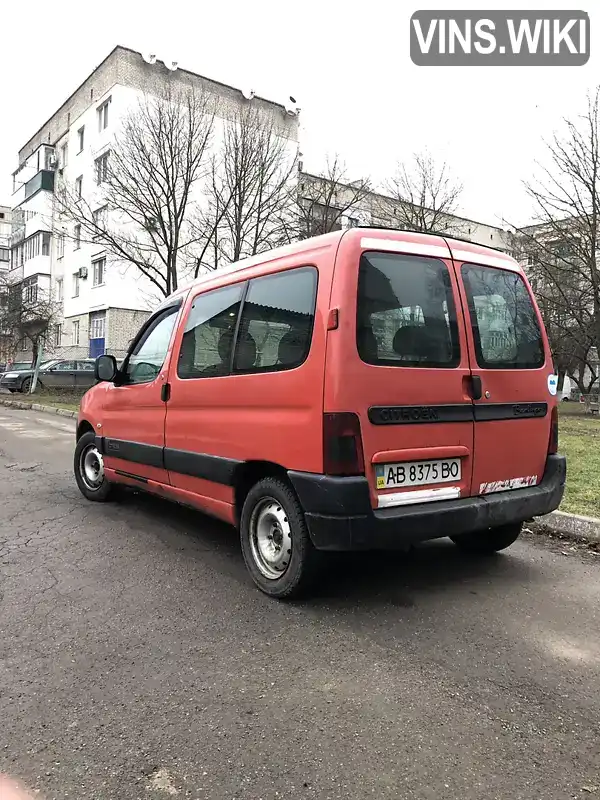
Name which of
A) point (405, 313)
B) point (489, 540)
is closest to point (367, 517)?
point (405, 313)

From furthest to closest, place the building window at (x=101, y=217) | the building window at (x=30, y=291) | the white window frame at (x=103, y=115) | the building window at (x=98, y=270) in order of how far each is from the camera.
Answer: the building window at (x=30, y=291) → the building window at (x=98, y=270) → the white window frame at (x=103, y=115) → the building window at (x=101, y=217)

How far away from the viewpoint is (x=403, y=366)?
10.8ft

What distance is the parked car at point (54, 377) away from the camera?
26.0m

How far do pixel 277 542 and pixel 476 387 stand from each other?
1.53 meters

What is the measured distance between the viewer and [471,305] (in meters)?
3.63

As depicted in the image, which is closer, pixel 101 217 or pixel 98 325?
pixel 101 217

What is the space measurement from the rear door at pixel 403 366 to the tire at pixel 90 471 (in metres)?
3.59

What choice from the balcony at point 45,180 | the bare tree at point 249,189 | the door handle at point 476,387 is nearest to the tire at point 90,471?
the door handle at point 476,387

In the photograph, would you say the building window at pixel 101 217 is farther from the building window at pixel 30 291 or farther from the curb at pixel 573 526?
the curb at pixel 573 526

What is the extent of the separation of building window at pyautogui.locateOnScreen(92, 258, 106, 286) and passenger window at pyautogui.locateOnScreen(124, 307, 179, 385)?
92.1ft

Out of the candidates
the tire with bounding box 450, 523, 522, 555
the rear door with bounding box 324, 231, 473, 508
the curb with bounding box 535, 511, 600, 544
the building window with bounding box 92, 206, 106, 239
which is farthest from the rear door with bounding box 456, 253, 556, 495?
the building window with bounding box 92, 206, 106, 239

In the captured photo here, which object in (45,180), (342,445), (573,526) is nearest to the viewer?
(342,445)

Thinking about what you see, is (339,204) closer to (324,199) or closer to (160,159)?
(324,199)

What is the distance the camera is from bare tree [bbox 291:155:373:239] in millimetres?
20894
